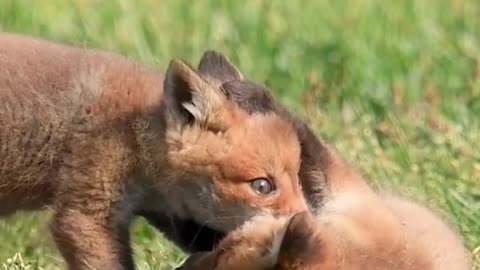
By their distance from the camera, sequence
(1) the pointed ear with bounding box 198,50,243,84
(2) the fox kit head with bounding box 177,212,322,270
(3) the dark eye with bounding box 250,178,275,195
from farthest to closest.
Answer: (1) the pointed ear with bounding box 198,50,243,84
(3) the dark eye with bounding box 250,178,275,195
(2) the fox kit head with bounding box 177,212,322,270

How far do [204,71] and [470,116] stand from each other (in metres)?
2.26

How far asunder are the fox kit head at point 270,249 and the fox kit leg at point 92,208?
80 centimetres

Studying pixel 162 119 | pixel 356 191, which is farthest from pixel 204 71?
pixel 356 191

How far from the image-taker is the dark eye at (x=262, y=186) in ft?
17.7

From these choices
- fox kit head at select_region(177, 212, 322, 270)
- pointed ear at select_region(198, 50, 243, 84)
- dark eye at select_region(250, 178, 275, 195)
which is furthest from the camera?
pointed ear at select_region(198, 50, 243, 84)

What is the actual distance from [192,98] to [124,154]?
1.08ft

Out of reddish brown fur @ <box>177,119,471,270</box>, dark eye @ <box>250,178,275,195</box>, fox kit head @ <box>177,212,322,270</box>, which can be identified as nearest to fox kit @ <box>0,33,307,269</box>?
dark eye @ <box>250,178,275,195</box>

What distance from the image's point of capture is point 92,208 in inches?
215

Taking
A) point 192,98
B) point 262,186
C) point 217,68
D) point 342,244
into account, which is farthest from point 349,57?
point 342,244

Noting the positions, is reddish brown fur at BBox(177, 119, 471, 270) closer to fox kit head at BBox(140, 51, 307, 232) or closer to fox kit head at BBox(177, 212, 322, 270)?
fox kit head at BBox(177, 212, 322, 270)

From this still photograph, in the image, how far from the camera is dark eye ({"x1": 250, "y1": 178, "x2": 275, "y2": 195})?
5.41 m

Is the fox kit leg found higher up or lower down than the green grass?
higher up

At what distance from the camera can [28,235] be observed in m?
6.30

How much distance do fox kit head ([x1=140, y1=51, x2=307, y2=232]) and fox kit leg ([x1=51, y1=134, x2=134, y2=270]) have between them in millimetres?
173
